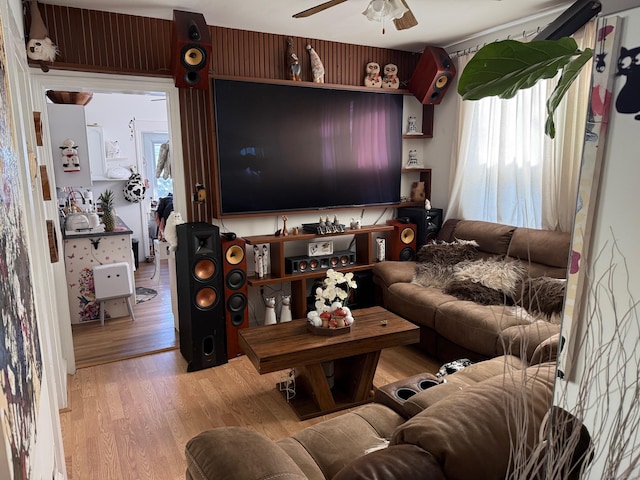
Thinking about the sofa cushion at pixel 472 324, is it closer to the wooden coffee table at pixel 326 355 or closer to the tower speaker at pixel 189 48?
the wooden coffee table at pixel 326 355

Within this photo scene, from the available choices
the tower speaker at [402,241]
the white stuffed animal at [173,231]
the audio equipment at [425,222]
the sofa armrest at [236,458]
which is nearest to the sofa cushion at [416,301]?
the tower speaker at [402,241]

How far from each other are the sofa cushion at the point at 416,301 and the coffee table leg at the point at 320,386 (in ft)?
3.28

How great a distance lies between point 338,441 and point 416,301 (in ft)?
6.00

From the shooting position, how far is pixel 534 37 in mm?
3348

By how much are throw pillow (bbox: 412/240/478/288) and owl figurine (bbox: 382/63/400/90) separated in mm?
1579

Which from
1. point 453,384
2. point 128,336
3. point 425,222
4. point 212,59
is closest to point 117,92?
point 212,59

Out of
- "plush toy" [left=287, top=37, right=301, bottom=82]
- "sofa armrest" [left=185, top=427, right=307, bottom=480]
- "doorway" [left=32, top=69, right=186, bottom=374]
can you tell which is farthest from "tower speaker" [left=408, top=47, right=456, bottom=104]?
"sofa armrest" [left=185, top=427, right=307, bottom=480]

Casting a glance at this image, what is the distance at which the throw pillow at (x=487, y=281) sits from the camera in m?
3.11

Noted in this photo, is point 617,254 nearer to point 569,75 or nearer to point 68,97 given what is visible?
point 569,75

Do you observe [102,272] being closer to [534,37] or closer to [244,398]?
[244,398]

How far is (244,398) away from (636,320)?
2402 mm

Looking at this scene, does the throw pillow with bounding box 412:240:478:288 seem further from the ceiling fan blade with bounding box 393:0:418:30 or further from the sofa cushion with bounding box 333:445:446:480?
the sofa cushion with bounding box 333:445:446:480

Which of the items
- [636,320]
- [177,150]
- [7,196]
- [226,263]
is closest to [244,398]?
[226,263]

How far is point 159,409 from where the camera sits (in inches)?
105
